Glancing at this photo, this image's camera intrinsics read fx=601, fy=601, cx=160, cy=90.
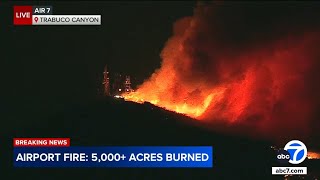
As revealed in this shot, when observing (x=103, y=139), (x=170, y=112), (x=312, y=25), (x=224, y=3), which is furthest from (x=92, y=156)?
(x=312, y=25)

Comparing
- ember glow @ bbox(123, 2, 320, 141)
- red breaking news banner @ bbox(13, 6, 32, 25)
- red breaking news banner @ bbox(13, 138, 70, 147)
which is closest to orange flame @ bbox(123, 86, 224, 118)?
ember glow @ bbox(123, 2, 320, 141)

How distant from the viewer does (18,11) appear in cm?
391

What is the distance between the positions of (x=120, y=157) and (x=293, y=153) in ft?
3.68

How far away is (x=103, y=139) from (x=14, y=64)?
0.76 metres

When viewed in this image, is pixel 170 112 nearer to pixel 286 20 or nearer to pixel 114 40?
pixel 114 40

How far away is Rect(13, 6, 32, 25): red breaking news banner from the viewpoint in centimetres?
390

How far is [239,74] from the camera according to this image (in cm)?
398
